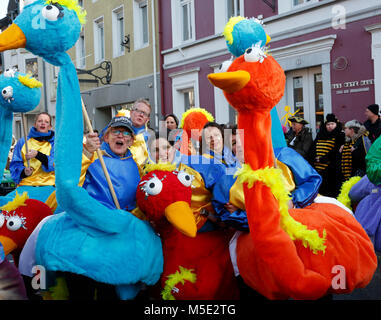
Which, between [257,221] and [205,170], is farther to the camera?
[205,170]

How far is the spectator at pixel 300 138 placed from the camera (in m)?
6.72

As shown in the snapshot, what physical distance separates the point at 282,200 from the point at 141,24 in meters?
10.5

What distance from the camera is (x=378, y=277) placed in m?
3.92

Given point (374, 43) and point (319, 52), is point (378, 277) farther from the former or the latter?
point (319, 52)

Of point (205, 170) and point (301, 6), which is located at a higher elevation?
point (301, 6)

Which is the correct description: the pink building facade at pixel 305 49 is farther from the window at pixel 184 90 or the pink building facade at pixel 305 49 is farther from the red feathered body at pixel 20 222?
the red feathered body at pixel 20 222

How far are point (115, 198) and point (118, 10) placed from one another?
10214 mm

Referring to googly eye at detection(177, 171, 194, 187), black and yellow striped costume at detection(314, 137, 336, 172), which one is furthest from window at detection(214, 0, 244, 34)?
googly eye at detection(177, 171, 194, 187)

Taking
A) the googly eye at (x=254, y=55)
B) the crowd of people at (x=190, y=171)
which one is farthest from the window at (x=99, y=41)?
the googly eye at (x=254, y=55)

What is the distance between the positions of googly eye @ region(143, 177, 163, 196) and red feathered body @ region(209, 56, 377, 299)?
635mm

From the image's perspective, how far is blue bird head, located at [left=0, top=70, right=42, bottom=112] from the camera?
102 inches

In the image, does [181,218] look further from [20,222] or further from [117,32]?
[117,32]

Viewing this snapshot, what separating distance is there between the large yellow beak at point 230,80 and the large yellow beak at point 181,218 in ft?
2.76

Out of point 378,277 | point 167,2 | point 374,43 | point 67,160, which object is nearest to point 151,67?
point 167,2
